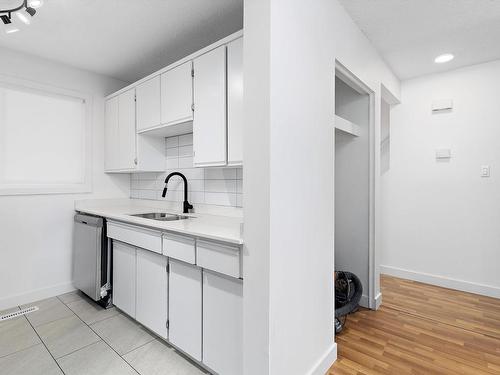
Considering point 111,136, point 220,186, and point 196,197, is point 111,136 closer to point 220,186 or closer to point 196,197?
point 196,197

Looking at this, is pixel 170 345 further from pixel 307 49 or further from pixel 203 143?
pixel 307 49

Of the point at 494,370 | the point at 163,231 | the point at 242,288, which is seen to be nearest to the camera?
the point at 242,288

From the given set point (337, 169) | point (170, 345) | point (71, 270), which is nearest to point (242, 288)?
point (170, 345)

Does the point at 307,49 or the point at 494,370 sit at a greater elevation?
the point at 307,49

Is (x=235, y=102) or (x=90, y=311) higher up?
(x=235, y=102)

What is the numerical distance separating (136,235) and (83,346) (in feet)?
2.74

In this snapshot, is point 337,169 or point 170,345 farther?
point 337,169

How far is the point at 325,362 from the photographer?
5.49 ft

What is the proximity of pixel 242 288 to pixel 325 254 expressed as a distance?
2.04ft

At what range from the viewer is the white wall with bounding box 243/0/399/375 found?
4.14 ft

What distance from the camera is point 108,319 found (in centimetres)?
230

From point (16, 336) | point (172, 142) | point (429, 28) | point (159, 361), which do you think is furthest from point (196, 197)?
point (429, 28)

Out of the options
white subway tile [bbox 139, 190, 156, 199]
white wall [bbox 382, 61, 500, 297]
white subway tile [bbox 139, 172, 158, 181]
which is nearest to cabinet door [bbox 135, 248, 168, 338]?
white subway tile [bbox 139, 190, 156, 199]

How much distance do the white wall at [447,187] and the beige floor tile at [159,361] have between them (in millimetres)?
2732
